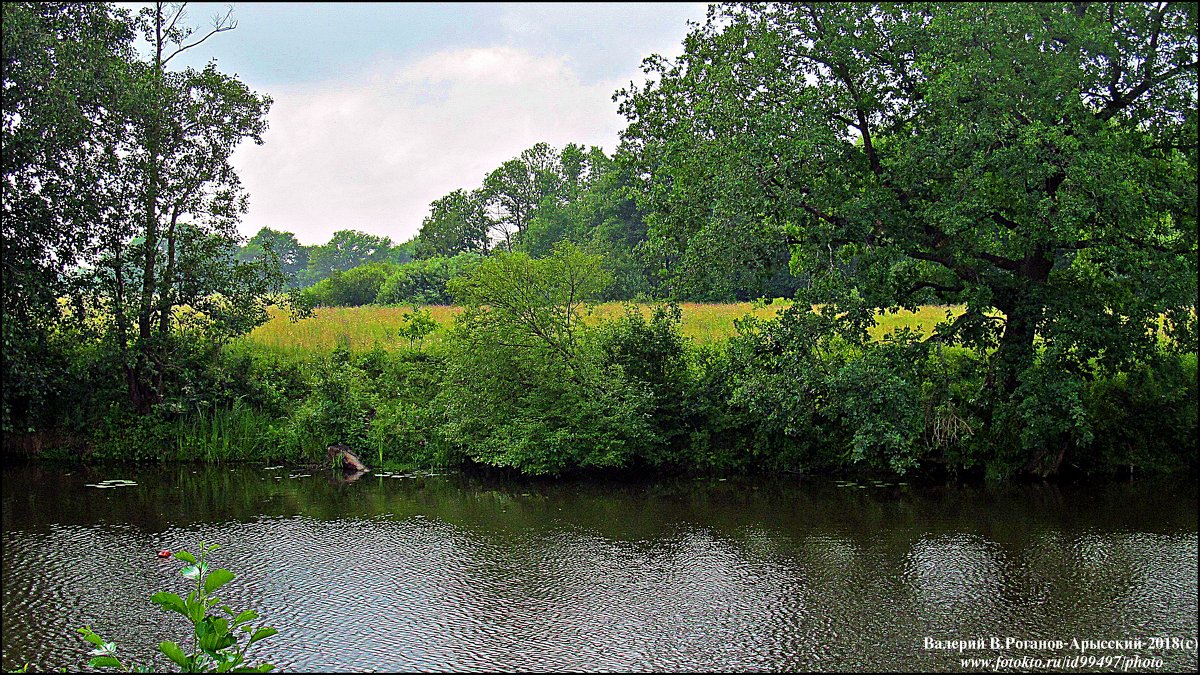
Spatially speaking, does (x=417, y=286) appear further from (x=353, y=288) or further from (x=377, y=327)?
(x=377, y=327)

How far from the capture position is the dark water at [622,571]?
748 cm

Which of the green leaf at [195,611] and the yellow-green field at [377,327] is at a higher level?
the yellow-green field at [377,327]

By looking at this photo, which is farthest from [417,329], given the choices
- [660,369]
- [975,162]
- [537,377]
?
[975,162]

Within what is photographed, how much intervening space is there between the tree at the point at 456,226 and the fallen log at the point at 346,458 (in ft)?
107

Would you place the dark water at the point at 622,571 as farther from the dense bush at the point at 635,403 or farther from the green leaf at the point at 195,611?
the green leaf at the point at 195,611

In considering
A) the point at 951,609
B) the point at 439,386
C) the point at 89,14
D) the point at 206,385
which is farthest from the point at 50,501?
the point at 951,609

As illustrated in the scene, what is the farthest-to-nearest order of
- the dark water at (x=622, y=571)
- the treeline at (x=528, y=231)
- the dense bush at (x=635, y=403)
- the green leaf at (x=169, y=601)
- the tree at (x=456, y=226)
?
the tree at (x=456, y=226) < the treeline at (x=528, y=231) < the dense bush at (x=635, y=403) < the dark water at (x=622, y=571) < the green leaf at (x=169, y=601)

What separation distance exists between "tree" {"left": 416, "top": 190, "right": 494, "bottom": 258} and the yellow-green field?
83.9 feet

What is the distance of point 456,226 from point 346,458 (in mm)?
34544

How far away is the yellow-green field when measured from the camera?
1995 cm

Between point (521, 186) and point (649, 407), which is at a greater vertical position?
point (521, 186)

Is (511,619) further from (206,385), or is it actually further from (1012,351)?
(206,385)

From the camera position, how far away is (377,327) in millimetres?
21734

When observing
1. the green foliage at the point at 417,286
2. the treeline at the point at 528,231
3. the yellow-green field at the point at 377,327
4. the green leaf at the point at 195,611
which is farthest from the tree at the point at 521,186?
the green leaf at the point at 195,611
